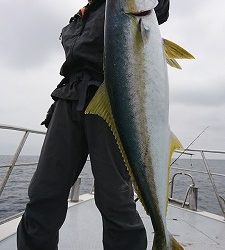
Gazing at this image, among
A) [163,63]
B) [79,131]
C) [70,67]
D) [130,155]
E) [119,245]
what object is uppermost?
[70,67]

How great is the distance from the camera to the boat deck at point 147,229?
347 cm

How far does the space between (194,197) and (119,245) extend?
418 cm

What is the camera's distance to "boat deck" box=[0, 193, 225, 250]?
3475mm

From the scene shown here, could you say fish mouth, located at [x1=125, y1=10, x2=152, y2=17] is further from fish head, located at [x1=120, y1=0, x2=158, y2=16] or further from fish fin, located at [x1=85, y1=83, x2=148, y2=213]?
fish fin, located at [x1=85, y1=83, x2=148, y2=213]

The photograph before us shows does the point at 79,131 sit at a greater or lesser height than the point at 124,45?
lesser

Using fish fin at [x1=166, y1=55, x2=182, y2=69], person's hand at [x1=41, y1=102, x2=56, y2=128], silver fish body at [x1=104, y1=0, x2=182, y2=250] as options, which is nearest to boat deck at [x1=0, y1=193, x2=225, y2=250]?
person's hand at [x1=41, y1=102, x2=56, y2=128]

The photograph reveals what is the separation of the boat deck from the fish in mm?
1896

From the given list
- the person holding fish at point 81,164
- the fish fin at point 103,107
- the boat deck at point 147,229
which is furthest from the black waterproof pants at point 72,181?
the boat deck at point 147,229

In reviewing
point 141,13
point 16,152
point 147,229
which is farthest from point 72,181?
point 147,229

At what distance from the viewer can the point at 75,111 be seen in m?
2.22

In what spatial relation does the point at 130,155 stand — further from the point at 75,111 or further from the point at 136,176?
the point at 75,111

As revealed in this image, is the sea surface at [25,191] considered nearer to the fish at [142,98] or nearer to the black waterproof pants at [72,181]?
the black waterproof pants at [72,181]

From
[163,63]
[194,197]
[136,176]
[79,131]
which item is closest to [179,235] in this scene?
[194,197]

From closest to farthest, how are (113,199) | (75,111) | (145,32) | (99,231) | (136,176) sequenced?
(145,32) → (136,176) → (113,199) → (75,111) → (99,231)
